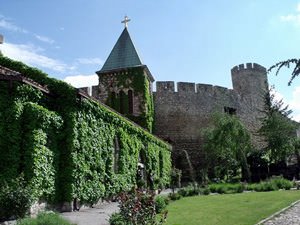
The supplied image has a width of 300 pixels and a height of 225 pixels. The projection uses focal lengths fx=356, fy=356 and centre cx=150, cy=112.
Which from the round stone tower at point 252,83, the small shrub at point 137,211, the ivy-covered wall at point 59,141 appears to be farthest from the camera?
the round stone tower at point 252,83

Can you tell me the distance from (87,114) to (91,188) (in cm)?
272

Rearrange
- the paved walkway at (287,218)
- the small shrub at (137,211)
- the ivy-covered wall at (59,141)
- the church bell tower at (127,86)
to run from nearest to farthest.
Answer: the small shrub at (137,211) → the paved walkway at (287,218) → the ivy-covered wall at (59,141) → the church bell tower at (127,86)

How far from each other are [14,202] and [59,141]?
323cm

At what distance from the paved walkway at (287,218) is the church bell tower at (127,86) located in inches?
654

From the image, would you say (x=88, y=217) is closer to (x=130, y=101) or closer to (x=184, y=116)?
(x=130, y=101)

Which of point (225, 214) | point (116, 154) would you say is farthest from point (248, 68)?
point (225, 214)

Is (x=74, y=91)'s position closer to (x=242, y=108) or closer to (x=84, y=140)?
(x=84, y=140)

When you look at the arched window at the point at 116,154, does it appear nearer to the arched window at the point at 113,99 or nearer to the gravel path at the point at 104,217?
the gravel path at the point at 104,217

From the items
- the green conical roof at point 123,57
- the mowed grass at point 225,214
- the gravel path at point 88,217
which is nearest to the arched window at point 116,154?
the gravel path at point 88,217

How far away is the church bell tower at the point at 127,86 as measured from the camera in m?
26.5

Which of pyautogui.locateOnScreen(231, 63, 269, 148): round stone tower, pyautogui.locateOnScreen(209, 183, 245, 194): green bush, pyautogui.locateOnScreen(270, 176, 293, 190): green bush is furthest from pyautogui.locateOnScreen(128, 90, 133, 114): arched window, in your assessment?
pyautogui.locateOnScreen(231, 63, 269, 148): round stone tower

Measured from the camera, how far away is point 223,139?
90.3ft

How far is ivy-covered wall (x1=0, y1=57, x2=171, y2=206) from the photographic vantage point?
10.4m

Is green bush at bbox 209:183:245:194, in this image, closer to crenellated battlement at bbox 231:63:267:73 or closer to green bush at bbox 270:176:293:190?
green bush at bbox 270:176:293:190
